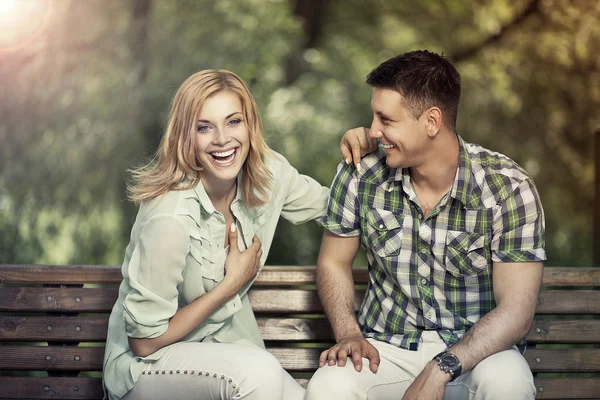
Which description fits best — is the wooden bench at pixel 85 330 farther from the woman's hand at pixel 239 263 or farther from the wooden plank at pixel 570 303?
the woman's hand at pixel 239 263

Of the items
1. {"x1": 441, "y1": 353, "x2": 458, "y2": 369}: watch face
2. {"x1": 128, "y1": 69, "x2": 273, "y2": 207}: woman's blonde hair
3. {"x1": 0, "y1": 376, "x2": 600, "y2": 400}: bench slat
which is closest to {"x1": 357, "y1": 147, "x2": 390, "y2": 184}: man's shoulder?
{"x1": 128, "y1": 69, "x2": 273, "y2": 207}: woman's blonde hair

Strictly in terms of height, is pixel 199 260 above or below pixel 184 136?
below

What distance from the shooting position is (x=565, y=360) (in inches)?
105

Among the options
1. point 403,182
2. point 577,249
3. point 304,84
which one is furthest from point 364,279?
point 577,249

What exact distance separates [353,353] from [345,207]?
47 cm

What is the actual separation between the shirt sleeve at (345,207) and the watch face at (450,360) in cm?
52

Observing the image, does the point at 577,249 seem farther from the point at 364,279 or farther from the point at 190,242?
the point at 190,242

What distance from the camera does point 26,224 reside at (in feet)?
13.8

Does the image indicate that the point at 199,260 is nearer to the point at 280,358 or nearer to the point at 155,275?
the point at 155,275

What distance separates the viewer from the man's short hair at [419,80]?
7.64 feet

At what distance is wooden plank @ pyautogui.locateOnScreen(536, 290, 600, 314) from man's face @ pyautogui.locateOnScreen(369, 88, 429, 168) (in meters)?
0.76

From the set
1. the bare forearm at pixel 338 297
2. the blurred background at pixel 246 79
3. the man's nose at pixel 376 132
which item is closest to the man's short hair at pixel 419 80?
the man's nose at pixel 376 132

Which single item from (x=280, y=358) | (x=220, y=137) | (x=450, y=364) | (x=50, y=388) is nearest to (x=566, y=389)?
(x=450, y=364)

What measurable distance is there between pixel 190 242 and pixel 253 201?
0.87ft
